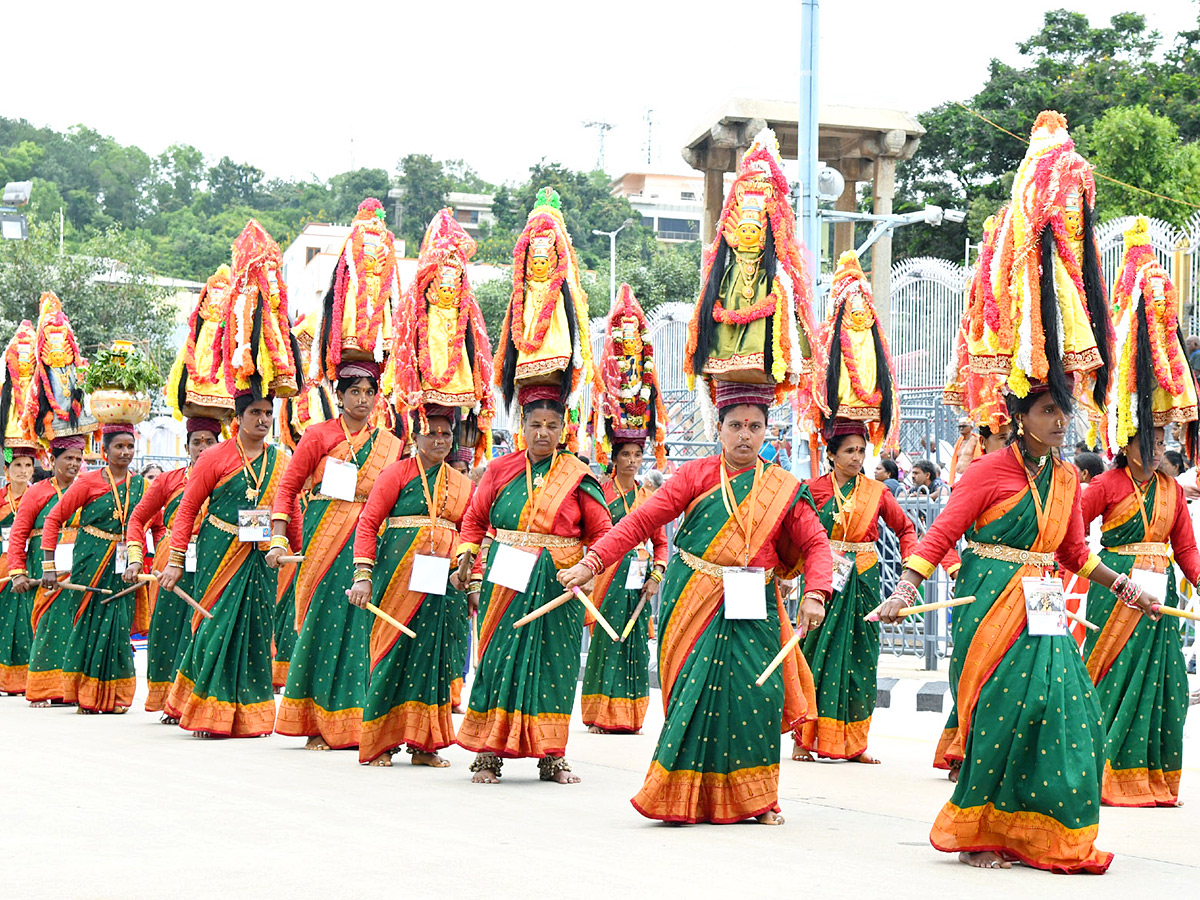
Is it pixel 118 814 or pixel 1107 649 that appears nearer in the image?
pixel 118 814

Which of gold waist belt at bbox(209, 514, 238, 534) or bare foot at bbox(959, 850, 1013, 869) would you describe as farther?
gold waist belt at bbox(209, 514, 238, 534)

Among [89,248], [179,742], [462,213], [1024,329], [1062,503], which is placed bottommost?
[179,742]

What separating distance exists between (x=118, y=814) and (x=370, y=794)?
4.22 ft

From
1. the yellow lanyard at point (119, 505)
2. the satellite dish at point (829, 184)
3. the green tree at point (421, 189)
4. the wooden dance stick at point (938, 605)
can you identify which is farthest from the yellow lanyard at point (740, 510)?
the green tree at point (421, 189)

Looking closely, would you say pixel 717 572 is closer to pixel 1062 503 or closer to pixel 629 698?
pixel 1062 503

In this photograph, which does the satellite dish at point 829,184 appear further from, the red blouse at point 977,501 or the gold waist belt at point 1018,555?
the gold waist belt at point 1018,555

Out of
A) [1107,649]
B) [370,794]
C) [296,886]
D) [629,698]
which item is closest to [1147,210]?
[629,698]

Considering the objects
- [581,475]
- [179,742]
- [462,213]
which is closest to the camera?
[581,475]

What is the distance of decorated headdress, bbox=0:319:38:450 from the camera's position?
1493cm

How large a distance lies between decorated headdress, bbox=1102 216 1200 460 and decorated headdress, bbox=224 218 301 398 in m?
5.55

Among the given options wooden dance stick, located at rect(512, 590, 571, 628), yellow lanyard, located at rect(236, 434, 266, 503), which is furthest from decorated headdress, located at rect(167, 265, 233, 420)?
wooden dance stick, located at rect(512, 590, 571, 628)

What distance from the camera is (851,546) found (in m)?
10.7

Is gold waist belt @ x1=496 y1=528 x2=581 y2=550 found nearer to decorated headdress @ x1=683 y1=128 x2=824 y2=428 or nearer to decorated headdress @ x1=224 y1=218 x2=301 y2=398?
decorated headdress @ x1=683 y1=128 x2=824 y2=428

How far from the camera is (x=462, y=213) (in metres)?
97.8
